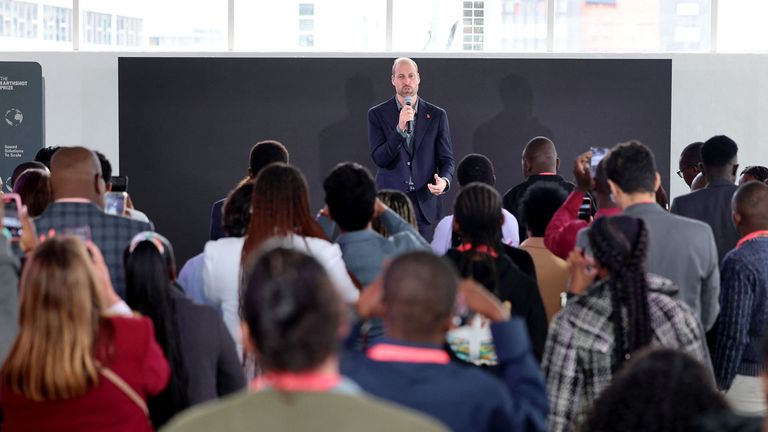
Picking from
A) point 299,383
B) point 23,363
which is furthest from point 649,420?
point 23,363

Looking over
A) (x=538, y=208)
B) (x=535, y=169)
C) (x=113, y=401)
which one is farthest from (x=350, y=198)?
(x=535, y=169)

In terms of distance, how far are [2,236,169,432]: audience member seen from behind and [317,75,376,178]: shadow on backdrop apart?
6659 millimetres

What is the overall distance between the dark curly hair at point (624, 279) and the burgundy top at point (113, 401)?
132 centimetres

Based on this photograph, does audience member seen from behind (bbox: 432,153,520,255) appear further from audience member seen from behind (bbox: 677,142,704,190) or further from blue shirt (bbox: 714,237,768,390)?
audience member seen from behind (bbox: 677,142,704,190)

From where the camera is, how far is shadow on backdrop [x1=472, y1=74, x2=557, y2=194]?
9492 mm

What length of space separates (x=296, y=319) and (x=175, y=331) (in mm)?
1623

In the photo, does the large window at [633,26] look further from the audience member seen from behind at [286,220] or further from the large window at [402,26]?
the audience member seen from behind at [286,220]

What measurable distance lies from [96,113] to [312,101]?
1966mm

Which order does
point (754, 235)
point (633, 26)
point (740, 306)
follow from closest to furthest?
point (740, 306) < point (754, 235) < point (633, 26)

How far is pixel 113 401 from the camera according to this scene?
288 cm

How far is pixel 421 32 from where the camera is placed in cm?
987

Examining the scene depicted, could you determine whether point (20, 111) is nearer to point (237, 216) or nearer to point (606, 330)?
point (237, 216)

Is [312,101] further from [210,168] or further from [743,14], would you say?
[743,14]

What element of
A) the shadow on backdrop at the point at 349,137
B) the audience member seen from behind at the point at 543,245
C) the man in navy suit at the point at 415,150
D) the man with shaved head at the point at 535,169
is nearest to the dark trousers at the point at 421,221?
the man in navy suit at the point at 415,150
